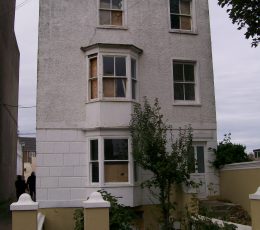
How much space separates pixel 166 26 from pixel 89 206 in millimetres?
11906

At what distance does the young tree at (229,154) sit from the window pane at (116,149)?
13.0 feet

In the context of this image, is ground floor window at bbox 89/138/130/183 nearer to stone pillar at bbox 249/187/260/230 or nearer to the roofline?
the roofline

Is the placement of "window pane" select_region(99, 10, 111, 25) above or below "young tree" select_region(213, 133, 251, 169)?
above

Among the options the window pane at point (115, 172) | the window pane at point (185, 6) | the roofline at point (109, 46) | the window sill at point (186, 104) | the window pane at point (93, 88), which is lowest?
the window pane at point (115, 172)

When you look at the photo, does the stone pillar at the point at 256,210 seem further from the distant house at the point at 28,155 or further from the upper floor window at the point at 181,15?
the distant house at the point at 28,155

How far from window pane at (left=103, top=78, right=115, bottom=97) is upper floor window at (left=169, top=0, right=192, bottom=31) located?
13.0 feet

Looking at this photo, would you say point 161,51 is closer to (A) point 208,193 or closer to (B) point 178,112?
(B) point 178,112

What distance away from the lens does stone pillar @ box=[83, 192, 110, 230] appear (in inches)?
346

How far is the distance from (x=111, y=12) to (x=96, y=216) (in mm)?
11611

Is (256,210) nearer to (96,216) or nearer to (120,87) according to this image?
(96,216)

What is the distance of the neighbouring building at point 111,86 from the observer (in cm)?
1706

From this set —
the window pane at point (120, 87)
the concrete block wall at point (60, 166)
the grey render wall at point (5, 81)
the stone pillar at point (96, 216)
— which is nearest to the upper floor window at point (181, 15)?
the window pane at point (120, 87)

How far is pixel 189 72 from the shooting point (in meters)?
19.2

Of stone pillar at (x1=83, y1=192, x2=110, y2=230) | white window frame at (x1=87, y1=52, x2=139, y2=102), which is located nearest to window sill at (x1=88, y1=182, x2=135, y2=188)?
white window frame at (x1=87, y1=52, x2=139, y2=102)
